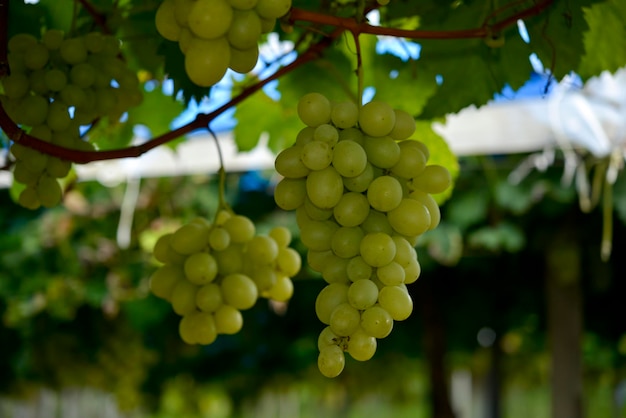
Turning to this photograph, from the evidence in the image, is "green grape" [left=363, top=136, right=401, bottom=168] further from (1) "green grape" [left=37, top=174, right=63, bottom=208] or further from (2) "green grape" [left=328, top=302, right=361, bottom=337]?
(1) "green grape" [left=37, top=174, right=63, bottom=208]

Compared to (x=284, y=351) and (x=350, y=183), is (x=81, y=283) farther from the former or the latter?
(x=350, y=183)

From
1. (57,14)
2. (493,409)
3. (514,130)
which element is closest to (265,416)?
(493,409)

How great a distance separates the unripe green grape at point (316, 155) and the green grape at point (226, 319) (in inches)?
9.1

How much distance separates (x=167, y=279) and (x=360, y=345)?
0.84 ft

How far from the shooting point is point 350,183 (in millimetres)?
466

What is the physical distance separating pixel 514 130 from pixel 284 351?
5.09 ft

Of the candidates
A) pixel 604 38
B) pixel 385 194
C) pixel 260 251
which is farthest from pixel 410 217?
pixel 604 38

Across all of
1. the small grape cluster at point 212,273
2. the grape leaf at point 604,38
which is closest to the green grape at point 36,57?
the small grape cluster at point 212,273

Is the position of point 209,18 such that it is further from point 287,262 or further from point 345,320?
point 287,262

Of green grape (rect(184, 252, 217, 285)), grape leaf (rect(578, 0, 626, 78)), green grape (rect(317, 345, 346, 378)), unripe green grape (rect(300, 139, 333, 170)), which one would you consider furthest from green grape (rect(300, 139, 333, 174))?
grape leaf (rect(578, 0, 626, 78))

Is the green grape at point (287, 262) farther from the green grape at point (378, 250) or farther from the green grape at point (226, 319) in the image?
the green grape at point (378, 250)

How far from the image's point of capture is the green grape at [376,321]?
0.43m

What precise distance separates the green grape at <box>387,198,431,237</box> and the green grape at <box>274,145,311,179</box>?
6 centimetres

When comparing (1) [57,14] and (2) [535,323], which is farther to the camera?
(2) [535,323]
